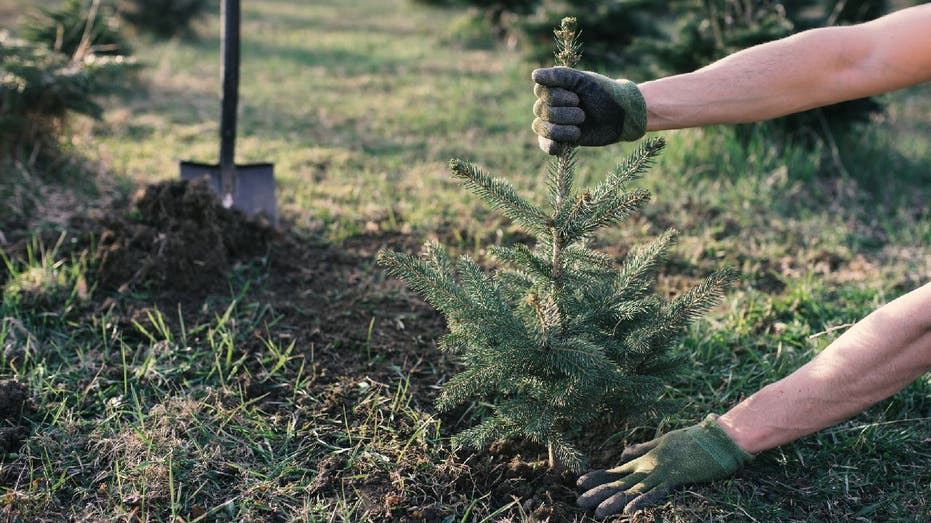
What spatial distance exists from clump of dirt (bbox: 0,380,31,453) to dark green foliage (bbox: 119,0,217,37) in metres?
7.18

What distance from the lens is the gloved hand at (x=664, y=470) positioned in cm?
209

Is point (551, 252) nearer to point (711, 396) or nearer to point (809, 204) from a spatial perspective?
point (711, 396)

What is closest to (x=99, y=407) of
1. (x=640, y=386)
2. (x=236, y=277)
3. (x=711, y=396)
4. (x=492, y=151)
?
(x=236, y=277)

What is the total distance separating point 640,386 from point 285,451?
1107 mm

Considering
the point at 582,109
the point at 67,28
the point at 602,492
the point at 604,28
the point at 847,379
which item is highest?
the point at 604,28

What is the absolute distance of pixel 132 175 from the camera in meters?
4.43

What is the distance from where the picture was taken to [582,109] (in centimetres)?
199

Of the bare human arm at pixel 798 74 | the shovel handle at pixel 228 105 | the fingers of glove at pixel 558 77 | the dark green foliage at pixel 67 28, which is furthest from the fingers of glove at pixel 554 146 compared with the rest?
the dark green foliage at pixel 67 28

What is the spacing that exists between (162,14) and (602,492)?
8357mm

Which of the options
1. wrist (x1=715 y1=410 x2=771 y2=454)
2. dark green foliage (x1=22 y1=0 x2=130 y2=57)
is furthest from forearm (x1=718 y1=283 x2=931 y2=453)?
dark green foliage (x1=22 y1=0 x2=130 y2=57)

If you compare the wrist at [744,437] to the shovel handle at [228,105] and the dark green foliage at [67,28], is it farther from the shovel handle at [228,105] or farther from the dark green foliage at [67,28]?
the dark green foliage at [67,28]

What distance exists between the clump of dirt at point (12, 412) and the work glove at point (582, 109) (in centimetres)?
183

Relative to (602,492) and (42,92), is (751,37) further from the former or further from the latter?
(42,92)

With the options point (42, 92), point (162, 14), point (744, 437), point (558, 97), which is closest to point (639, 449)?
point (744, 437)
